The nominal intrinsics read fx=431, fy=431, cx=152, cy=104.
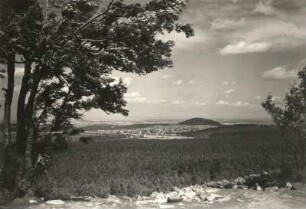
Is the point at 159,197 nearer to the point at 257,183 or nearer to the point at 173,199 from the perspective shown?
the point at 173,199

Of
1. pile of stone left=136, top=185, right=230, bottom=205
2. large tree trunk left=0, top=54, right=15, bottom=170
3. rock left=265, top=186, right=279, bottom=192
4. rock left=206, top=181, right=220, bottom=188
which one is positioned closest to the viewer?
large tree trunk left=0, top=54, right=15, bottom=170

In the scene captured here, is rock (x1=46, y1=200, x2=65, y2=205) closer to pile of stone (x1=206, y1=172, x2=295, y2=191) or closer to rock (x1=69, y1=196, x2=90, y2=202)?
rock (x1=69, y1=196, x2=90, y2=202)

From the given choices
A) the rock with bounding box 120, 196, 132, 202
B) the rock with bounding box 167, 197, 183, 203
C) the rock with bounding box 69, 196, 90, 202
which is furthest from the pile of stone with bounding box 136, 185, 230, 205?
the rock with bounding box 69, 196, 90, 202

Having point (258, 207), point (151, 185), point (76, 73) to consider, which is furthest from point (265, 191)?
point (76, 73)

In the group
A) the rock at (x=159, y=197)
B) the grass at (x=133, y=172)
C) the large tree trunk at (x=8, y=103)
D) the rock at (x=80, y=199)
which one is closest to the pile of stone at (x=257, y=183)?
the grass at (x=133, y=172)

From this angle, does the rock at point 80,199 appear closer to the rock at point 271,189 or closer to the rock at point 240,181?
the rock at point 271,189

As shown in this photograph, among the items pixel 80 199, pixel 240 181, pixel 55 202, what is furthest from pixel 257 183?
pixel 55 202

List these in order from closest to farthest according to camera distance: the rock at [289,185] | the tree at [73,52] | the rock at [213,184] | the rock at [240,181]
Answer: the tree at [73,52]
the rock at [289,185]
the rock at [213,184]
the rock at [240,181]

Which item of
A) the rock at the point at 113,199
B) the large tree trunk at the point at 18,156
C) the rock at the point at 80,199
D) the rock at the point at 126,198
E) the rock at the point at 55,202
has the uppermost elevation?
the large tree trunk at the point at 18,156
